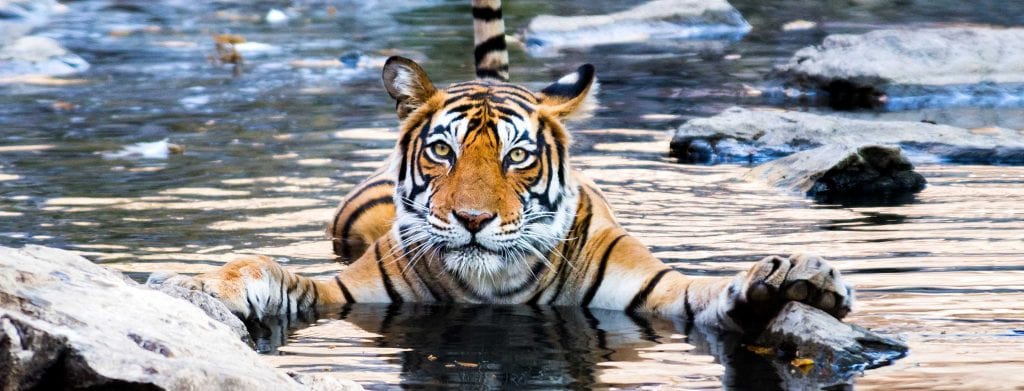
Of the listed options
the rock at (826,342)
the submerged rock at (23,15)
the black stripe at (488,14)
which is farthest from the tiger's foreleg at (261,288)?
the submerged rock at (23,15)

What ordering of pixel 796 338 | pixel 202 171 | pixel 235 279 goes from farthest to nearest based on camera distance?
pixel 202 171, pixel 235 279, pixel 796 338

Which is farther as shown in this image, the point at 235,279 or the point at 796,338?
the point at 235,279

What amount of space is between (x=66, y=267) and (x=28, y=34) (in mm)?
13688

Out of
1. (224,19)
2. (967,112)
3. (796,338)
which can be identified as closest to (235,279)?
(796,338)

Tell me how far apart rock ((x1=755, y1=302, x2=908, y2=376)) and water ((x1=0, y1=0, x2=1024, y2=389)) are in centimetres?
7

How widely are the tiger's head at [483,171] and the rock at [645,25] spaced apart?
34.3 feet

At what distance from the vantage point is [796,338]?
4.71 m

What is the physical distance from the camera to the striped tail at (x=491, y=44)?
7035 millimetres

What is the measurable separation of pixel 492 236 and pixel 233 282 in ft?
2.70

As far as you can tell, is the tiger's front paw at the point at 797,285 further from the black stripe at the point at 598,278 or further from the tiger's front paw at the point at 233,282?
the tiger's front paw at the point at 233,282

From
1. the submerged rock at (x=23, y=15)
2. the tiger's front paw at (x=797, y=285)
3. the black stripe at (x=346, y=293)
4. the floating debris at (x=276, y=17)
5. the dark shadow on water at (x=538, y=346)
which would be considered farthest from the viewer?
the floating debris at (x=276, y=17)

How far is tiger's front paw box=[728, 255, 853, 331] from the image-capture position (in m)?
4.78

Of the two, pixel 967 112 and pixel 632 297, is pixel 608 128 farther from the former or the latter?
pixel 632 297

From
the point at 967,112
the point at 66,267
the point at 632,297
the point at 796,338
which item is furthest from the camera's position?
the point at 967,112
